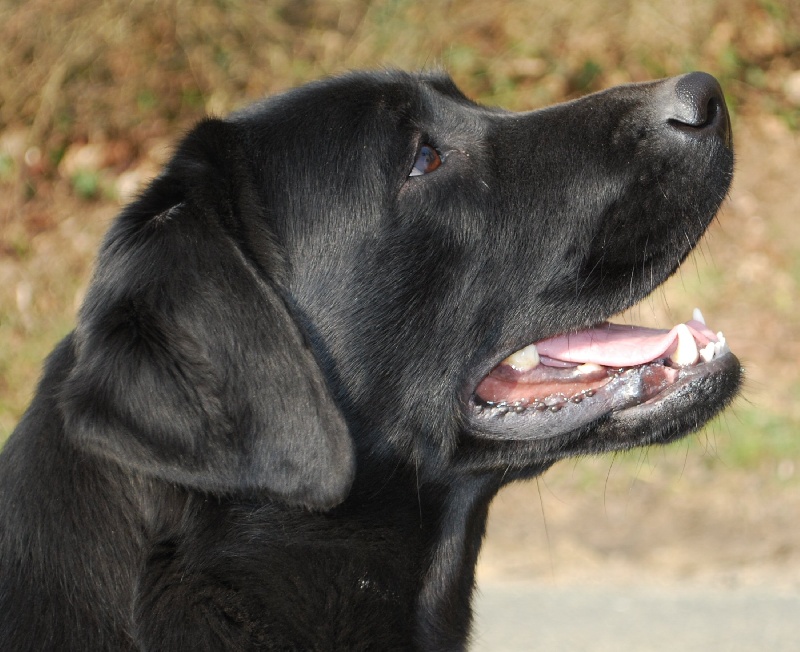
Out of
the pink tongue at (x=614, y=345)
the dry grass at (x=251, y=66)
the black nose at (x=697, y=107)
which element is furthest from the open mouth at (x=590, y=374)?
the dry grass at (x=251, y=66)

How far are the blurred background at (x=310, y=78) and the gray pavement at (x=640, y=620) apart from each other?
287cm

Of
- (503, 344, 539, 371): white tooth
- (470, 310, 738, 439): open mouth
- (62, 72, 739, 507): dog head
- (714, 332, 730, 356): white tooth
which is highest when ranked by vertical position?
(62, 72, 739, 507): dog head

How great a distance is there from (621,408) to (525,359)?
0.30m

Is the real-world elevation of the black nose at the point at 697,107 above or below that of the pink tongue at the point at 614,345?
above

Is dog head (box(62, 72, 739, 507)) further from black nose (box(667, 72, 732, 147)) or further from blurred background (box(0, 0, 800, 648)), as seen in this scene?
blurred background (box(0, 0, 800, 648))

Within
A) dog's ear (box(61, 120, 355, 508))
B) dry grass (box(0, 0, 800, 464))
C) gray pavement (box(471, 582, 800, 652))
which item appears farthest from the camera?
dry grass (box(0, 0, 800, 464))

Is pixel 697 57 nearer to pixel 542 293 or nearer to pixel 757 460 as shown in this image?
A: pixel 757 460

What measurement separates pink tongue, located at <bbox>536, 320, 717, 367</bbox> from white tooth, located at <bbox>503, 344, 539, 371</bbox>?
0.02 m

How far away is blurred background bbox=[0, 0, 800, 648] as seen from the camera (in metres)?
8.06

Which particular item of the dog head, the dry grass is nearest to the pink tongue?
the dog head

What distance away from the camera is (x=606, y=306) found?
277 cm

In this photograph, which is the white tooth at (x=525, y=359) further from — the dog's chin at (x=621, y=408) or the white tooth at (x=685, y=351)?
the white tooth at (x=685, y=351)

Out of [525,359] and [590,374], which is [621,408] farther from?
[525,359]

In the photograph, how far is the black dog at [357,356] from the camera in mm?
2291
